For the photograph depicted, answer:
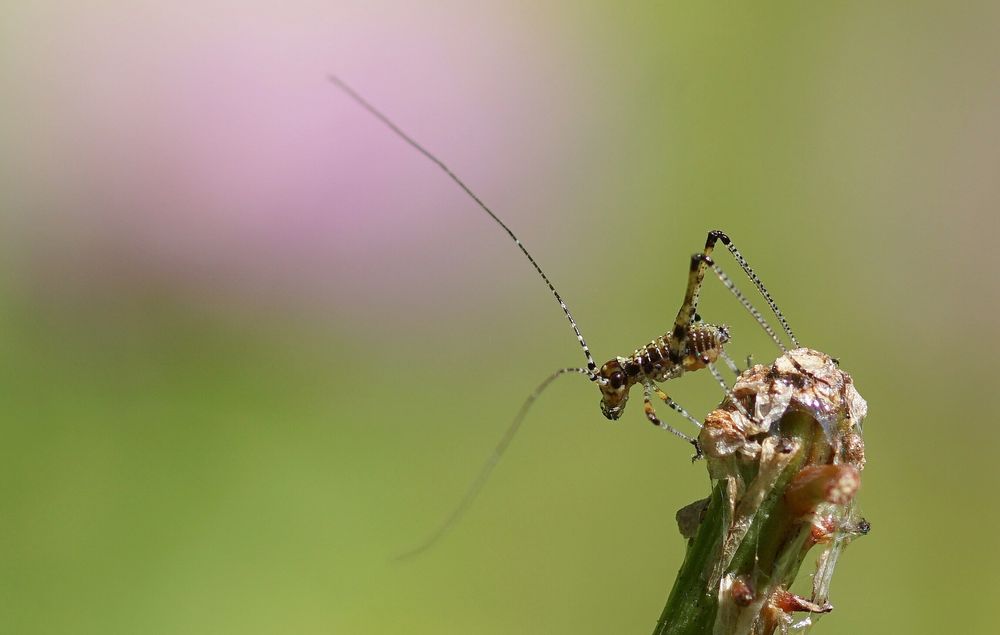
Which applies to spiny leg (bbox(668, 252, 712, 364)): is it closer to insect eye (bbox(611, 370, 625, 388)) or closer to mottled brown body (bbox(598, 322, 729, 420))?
mottled brown body (bbox(598, 322, 729, 420))

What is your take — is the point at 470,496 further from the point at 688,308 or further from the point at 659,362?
the point at 688,308

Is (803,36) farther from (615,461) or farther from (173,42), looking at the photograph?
(173,42)

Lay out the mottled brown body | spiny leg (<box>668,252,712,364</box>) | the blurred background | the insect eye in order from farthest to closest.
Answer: the blurred background, the insect eye, the mottled brown body, spiny leg (<box>668,252,712,364</box>)

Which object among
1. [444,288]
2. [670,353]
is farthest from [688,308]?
[444,288]

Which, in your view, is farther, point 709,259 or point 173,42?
point 173,42

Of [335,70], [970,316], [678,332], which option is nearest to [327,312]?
[335,70]

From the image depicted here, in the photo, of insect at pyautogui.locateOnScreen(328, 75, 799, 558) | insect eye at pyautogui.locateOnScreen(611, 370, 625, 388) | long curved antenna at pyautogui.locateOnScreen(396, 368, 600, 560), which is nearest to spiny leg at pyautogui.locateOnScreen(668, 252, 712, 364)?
insect at pyautogui.locateOnScreen(328, 75, 799, 558)
